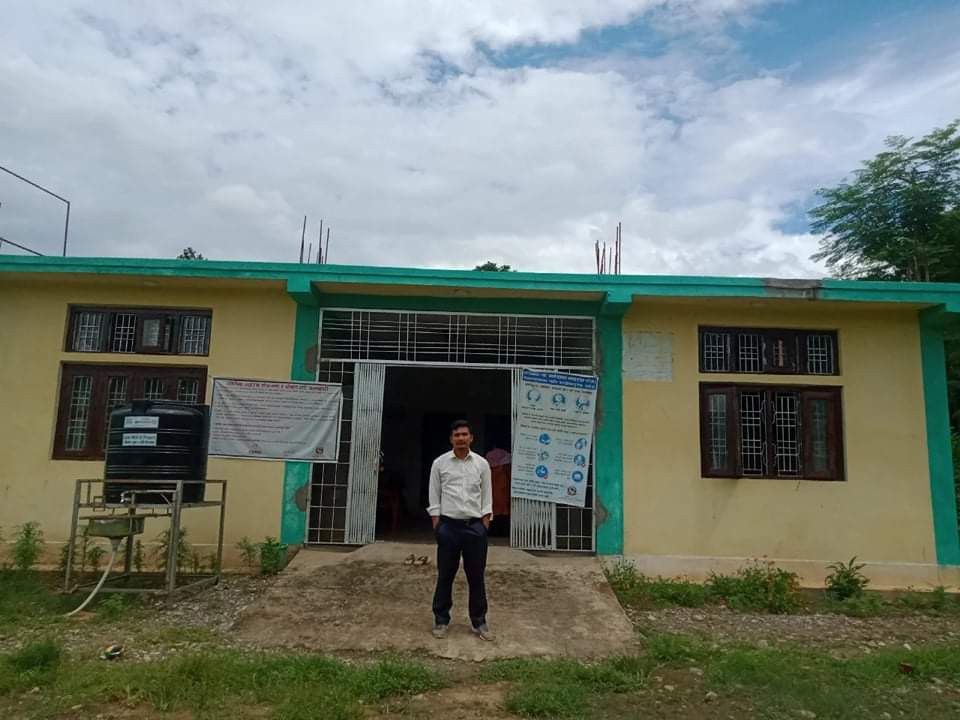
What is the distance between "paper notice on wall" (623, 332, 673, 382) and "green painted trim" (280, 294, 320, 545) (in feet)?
11.2

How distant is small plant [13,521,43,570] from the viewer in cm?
700

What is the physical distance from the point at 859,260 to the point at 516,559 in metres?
11.4

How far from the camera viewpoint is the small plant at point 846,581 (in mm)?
6910

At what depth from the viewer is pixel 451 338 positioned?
7.83 m

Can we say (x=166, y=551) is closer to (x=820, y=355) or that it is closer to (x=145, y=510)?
(x=145, y=510)

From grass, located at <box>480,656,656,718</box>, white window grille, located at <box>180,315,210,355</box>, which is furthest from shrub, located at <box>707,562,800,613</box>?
white window grille, located at <box>180,315,210,355</box>

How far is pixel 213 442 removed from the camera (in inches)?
281

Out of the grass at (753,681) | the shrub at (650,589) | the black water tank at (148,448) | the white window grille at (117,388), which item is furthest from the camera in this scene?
the white window grille at (117,388)

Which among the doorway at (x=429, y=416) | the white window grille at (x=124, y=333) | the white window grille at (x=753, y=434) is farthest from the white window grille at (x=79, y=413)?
the white window grille at (x=753, y=434)

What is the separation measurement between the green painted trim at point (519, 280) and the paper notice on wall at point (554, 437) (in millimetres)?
1051

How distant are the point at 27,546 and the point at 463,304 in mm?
5071

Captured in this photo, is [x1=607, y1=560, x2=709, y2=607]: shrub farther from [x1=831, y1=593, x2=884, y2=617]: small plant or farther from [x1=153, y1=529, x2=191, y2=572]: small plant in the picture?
[x1=153, y1=529, x2=191, y2=572]: small plant

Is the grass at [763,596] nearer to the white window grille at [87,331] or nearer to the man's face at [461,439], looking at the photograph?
the man's face at [461,439]

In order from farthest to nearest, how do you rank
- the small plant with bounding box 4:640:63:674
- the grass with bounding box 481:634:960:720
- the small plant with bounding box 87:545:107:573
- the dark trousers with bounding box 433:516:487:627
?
1. the small plant with bounding box 87:545:107:573
2. the dark trousers with bounding box 433:516:487:627
3. the small plant with bounding box 4:640:63:674
4. the grass with bounding box 481:634:960:720
